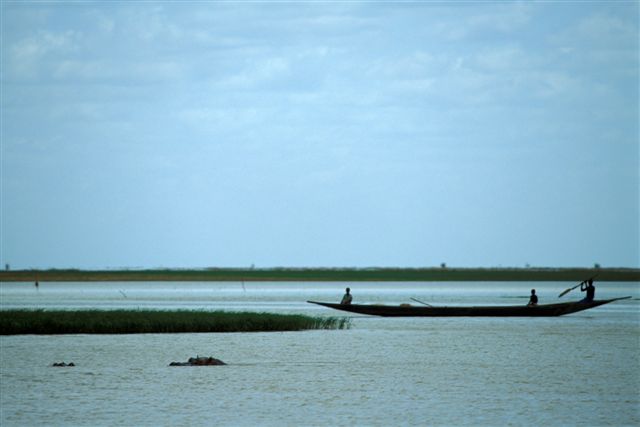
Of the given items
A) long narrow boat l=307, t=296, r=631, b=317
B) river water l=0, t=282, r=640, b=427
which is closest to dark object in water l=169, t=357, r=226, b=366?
river water l=0, t=282, r=640, b=427

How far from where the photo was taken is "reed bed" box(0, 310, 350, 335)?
4034cm

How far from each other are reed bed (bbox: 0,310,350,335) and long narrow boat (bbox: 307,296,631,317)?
6205mm

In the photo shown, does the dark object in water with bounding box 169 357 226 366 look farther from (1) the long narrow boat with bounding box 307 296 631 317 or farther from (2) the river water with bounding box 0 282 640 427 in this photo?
(1) the long narrow boat with bounding box 307 296 631 317

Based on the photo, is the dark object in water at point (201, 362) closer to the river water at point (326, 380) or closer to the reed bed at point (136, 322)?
the river water at point (326, 380)

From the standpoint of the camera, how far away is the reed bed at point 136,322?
40.3 m

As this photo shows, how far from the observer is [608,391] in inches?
1081

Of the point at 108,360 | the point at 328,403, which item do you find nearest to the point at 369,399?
the point at 328,403

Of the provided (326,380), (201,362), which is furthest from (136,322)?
(326,380)

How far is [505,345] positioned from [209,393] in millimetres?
16554

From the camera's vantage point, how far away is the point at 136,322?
135ft

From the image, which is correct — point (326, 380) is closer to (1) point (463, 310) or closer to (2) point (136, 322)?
(2) point (136, 322)

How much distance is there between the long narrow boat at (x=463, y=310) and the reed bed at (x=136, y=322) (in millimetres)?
6205

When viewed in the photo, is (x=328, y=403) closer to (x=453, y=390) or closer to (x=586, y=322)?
(x=453, y=390)

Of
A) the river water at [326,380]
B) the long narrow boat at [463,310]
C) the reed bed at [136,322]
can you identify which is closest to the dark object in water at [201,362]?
the river water at [326,380]
